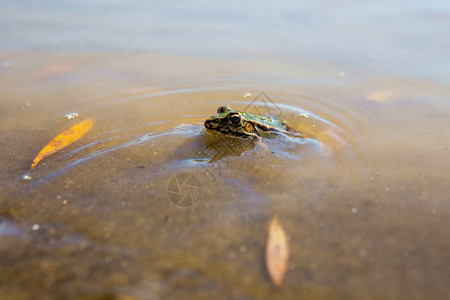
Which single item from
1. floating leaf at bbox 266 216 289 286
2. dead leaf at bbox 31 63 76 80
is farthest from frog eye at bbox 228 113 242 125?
dead leaf at bbox 31 63 76 80

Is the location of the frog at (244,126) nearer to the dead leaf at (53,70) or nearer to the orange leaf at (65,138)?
the orange leaf at (65,138)

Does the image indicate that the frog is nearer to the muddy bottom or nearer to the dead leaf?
the muddy bottom

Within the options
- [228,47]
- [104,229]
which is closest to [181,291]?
[104,229]

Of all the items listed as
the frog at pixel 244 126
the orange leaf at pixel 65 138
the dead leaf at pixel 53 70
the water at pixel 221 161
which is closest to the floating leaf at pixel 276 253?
the water at pixel 221 161

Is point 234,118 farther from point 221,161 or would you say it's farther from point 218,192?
point 218,192

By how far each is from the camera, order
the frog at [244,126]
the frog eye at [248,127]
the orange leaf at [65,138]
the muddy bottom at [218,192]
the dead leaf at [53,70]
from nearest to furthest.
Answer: the muddy bottom at [218,192] → the orange leaf at [65,138] → the frog at [244,126] → the frog eye at [248,127] → the dead leaf at [53,70]
